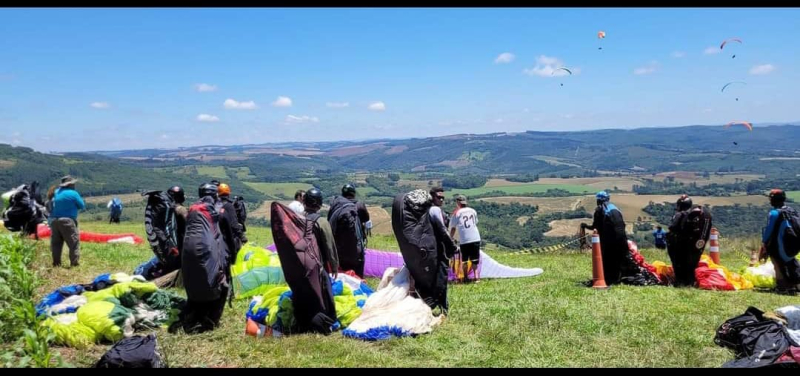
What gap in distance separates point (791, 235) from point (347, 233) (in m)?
8.23

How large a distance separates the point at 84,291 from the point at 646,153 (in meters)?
199

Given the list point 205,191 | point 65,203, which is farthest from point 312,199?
point 65,203

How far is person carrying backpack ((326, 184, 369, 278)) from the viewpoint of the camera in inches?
406

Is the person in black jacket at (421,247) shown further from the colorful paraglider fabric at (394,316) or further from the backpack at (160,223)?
the backpack at (160,223)

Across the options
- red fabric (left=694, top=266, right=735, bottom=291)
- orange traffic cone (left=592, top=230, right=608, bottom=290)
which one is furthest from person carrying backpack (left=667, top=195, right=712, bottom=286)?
orange traffic cone (left=592, top=230, right=608, bottom=290)

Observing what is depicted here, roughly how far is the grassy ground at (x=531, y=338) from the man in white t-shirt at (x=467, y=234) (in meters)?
1.27

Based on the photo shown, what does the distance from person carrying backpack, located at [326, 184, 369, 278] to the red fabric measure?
6.62 metres

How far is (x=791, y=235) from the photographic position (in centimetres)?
1011

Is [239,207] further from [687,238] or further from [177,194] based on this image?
[687,238]

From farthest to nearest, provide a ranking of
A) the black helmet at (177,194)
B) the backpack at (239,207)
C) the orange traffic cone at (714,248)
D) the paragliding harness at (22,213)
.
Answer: the paragliding harness at (22,213)
the backpack at (239,207)
the orange traffic cone at (714,248)
the black helmet at (177,194)

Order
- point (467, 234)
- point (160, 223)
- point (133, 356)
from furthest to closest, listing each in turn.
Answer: point (467, 234), point (160, 223), point (133, 356)

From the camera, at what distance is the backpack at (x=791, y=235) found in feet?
33.1

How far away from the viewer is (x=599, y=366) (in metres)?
6.19

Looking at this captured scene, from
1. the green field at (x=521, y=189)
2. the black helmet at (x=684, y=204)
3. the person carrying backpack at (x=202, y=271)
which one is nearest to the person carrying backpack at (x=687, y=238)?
the black helmet at (x=684, y=204)
